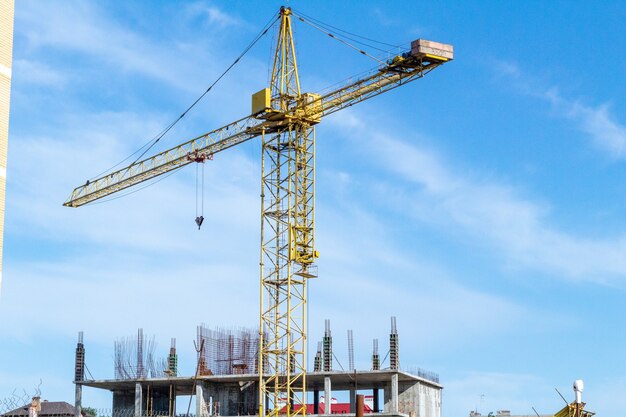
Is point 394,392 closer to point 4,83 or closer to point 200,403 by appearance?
point 200,403

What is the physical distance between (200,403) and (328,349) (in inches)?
497

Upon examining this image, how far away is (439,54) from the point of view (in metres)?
83.3

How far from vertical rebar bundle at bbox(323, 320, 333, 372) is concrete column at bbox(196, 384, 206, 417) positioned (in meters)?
11.8

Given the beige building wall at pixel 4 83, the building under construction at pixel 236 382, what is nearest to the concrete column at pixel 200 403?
the building under construction at pixel 236 382

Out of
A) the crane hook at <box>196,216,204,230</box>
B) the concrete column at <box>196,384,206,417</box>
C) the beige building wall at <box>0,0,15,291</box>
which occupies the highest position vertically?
the crane hook at <box>196,216,204,230</box>

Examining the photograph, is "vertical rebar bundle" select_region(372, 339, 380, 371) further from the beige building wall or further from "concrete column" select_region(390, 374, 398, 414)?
the beige building wall

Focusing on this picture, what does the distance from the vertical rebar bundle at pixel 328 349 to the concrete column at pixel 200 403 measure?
38.6 ft

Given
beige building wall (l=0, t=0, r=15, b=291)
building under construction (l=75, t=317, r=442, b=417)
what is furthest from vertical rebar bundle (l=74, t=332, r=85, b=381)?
beige building wall (l=0, t=0, r=15, b=291)

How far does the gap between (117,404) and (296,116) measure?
3840cm

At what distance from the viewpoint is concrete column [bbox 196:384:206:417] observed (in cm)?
10394

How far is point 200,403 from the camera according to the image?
341ft

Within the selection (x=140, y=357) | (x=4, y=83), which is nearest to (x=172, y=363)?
(x=140, y=357)

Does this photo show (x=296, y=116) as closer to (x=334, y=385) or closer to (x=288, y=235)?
(x=288, y=235)

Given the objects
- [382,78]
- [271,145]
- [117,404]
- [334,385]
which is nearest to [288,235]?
[271,145]
